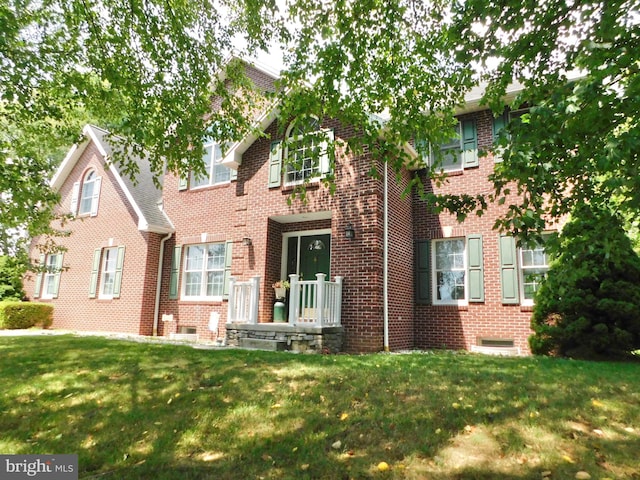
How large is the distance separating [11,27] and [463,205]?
298 inches

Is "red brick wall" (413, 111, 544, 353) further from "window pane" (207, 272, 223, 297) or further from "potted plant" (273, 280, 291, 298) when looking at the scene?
"window pane" (207, 272, 223, 297)

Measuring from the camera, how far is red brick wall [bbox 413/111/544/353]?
9.78 m

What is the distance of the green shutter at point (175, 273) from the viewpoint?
13.1 meters

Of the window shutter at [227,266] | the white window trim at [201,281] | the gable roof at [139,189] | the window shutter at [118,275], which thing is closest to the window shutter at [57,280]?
the gable roof at [139,189]

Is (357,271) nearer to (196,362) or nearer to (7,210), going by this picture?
(196,362)

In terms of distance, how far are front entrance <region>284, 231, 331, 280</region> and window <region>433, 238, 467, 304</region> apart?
2887mm

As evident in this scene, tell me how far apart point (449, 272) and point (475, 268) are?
2.43 ft

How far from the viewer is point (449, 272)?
10.8 m

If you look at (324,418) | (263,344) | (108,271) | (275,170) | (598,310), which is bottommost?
(324,418)

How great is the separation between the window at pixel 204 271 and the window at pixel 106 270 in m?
2.56

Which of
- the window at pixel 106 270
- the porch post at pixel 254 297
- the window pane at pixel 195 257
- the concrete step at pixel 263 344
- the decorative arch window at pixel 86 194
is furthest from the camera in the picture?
the decorative arch window at pixel 86 194

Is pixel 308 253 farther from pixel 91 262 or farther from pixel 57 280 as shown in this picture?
pixel 57 280

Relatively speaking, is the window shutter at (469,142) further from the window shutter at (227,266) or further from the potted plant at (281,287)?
the window shutter at (227,266)

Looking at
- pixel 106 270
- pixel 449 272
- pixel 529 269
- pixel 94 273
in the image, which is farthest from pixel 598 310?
pixel 94 273
